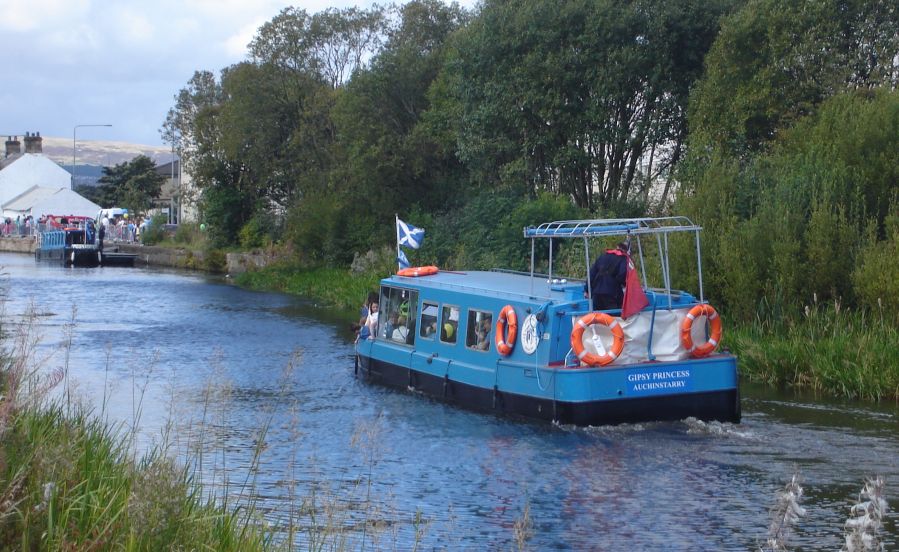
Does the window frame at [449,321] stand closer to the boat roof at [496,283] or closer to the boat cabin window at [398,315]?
the boat roof at [496,283]

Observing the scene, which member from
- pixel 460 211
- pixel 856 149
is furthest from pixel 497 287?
pixel 460 211

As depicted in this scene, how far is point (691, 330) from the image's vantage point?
1642cm

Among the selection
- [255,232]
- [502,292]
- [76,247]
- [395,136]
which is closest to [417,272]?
[502,292]

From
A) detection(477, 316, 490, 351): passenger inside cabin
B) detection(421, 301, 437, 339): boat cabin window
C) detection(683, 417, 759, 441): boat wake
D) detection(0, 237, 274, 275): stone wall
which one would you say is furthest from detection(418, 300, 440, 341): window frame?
detection(0, 237, 274, 275): stone wall

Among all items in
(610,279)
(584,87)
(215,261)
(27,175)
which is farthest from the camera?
(27,175)

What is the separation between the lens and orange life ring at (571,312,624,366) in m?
15.8

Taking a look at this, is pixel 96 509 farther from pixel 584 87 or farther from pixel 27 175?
pixel 27 175

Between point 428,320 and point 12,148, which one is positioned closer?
point 428,320

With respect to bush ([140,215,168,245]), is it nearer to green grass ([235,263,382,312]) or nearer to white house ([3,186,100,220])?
white house ([3,186,100,220])

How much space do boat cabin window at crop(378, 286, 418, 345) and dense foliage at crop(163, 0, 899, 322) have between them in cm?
633

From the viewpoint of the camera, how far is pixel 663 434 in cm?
1581

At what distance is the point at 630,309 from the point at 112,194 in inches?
3443

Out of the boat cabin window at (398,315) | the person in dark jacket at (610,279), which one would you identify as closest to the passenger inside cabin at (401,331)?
the boat cabin window at (398,315)

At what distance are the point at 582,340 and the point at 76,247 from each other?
1958 inches
